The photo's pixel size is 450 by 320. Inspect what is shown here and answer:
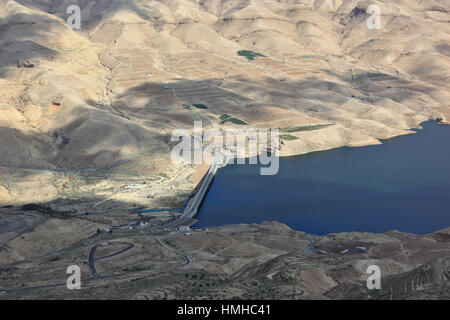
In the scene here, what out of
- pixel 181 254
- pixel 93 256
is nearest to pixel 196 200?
pixel 181 254

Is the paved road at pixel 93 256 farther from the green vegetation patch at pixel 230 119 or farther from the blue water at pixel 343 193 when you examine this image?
the green vegetation patch at pixel 230 119

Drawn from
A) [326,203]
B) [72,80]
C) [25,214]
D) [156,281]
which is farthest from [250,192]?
[72,80]

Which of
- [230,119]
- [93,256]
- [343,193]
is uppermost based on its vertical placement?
[230,119]

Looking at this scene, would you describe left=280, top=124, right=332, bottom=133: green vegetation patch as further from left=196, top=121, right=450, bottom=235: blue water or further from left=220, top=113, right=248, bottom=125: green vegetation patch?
left=220, top=113, right=248, bottom=125: green vegetation patch

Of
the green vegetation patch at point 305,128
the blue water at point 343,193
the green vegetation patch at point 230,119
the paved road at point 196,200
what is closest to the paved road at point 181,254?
the paved road at point 196,200

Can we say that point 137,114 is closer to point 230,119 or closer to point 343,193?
point 230,119

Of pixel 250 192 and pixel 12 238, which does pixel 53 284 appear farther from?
pixel 250 192
